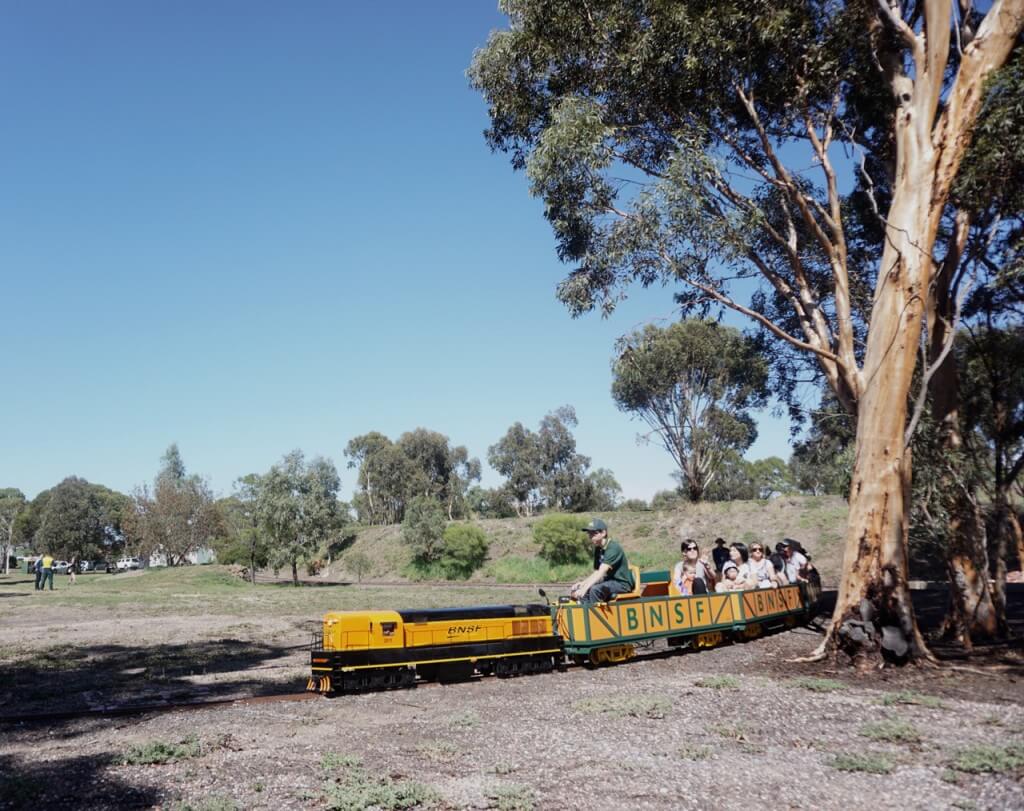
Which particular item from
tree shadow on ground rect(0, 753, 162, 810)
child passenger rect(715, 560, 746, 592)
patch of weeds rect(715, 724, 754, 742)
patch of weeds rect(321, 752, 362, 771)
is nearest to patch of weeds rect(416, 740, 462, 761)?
patch of weeds rect(321, 752, 362, 771)

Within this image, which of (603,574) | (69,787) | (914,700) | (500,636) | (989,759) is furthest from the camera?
(603,574)

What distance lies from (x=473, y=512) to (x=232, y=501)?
4159 centimetres

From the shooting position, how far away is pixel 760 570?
16797mm

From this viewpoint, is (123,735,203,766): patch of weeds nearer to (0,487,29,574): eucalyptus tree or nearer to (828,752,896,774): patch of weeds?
(828,752,896,774): patch of weeds

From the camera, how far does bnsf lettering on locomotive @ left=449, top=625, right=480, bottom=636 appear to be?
1107 cm

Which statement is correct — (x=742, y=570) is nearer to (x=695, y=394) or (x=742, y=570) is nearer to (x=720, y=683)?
(x=720, y=683)

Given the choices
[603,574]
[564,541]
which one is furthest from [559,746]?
[564,541]

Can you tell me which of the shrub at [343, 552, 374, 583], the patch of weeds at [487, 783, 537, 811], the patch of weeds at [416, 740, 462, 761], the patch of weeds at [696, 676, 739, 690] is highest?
the patch of weeds at [487, 783, 537, 811]

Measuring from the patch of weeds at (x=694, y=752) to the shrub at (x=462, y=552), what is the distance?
42.3 meters

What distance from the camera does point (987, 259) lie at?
16.4 metres

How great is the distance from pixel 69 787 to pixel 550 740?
4.38 metres

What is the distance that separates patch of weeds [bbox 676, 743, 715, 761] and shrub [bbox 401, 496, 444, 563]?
43628mm

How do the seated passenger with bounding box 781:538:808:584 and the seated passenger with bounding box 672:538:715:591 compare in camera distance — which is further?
the seated passenger with bounding box 781:538:808:584

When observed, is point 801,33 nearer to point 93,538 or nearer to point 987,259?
point 987,259
